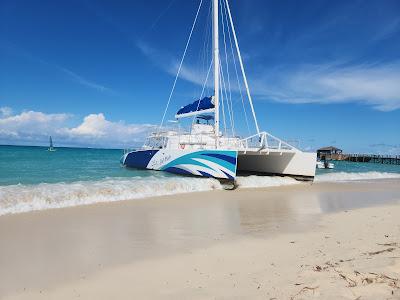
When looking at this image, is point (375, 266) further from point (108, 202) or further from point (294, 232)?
point (108, 202)

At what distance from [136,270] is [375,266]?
2.57 metres

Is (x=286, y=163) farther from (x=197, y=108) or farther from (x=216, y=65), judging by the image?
(x=216, y=65)

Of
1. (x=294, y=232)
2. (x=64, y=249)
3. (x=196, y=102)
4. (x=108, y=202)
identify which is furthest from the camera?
(x=196, y=102)

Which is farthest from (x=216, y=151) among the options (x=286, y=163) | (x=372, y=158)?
(x=372, y=158)

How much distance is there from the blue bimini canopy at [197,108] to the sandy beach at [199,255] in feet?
37.4

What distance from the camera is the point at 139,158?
23484 millimetres

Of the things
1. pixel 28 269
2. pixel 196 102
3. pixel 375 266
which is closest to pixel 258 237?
pixel 375 266

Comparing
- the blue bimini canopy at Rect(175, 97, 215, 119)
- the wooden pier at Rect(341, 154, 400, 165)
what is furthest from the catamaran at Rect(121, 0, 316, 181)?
the wooden pier at Rect(341, 154, 400, 165)

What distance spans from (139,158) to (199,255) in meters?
19.3

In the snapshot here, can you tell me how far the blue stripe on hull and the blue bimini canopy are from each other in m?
2.87

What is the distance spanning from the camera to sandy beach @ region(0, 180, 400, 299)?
130 inches

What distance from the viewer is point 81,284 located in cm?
361

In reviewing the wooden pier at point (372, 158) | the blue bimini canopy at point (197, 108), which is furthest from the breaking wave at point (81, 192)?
the wooden pier at point (372, 158)

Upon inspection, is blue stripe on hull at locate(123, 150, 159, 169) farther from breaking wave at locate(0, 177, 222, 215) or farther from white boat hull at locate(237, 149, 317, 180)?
breaking wave at locate(0, 177, 222, 215)
